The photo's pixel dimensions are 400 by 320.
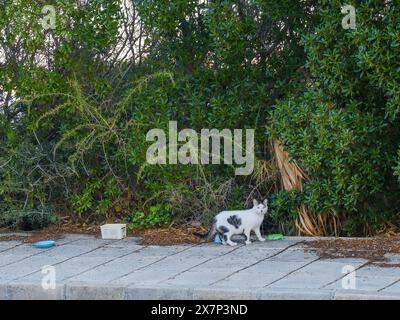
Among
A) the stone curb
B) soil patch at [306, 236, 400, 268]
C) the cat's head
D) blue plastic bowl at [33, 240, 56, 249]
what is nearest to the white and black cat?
the cat's head

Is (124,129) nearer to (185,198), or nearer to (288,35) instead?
(185,198)

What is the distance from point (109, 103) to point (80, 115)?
383 mm

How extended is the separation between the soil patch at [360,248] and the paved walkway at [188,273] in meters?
0.12

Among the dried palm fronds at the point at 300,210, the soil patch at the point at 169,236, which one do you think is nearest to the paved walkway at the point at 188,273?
the soil patch at the point at 169,236

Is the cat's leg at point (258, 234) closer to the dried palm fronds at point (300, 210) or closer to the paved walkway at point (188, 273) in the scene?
the paved walkway at point (188, 273)

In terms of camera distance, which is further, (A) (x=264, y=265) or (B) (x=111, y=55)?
(B) (x=111, y=55)

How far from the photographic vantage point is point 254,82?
36.2 feet

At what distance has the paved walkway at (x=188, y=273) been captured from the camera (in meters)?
8.15

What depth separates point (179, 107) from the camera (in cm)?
1121

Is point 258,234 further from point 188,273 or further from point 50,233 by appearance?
point 50,233

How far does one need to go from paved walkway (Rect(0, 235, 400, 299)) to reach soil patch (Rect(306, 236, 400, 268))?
0.12m

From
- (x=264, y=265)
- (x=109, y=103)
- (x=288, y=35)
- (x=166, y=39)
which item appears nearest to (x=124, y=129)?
(x=109, y=103)

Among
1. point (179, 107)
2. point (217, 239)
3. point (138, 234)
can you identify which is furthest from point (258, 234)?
point (179, 107)

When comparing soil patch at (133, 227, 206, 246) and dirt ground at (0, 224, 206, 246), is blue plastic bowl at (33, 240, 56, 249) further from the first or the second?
soil patch at (133, 227, 206, 246)
